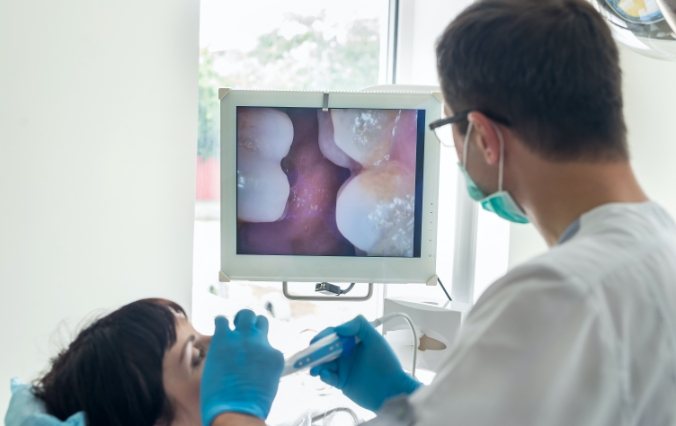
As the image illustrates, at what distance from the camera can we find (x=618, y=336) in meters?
0.77

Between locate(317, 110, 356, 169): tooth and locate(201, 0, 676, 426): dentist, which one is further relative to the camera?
locate(317, 110, 356, 169): tooth

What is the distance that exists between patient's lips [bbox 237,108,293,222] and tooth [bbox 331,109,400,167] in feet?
0.40

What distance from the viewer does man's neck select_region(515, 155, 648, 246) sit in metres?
0.92

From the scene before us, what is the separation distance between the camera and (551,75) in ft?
2.97

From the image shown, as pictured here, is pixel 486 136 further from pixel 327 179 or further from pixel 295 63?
pixel 295 63

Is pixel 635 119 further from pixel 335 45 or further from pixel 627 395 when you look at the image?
pixel 627 395

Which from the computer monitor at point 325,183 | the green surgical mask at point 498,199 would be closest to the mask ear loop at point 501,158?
the green surgical mask at point 498,199

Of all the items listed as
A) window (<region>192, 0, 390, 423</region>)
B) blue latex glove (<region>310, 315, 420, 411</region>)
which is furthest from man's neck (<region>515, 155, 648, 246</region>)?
window (<region>192, 0, 390, 423</region>)

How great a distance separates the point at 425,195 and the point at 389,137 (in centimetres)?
16

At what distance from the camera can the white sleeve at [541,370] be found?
0.76 metres

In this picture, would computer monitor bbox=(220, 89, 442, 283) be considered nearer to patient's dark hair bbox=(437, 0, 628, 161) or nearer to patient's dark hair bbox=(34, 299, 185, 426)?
patient's dark hair bbox=(34, 299, 185, 426)

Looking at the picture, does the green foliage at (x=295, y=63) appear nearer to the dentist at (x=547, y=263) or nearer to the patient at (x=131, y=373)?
the patient at (x=131, y=373)

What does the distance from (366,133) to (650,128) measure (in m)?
0.94

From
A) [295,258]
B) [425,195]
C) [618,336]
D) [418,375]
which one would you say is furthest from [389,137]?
[618,336]
